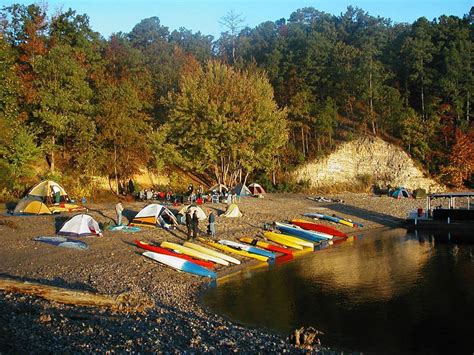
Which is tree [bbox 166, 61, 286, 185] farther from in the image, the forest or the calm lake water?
the calm lake water

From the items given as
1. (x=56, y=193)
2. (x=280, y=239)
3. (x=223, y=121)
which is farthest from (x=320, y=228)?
(x=56, y=193)

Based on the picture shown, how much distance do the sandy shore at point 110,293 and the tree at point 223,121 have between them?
1258 centimetres

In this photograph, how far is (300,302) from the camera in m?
18.0

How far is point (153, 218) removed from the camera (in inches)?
1120

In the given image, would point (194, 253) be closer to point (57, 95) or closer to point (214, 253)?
point (214, 253)

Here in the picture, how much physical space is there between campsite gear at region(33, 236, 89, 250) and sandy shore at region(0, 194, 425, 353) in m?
0.37

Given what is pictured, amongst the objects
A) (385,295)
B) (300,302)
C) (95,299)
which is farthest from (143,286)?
(385,295)

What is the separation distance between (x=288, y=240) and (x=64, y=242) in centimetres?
1219

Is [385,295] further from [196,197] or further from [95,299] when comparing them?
[196,197]

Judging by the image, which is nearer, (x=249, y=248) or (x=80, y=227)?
(x=249, y=248)

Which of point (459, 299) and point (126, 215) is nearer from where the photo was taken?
point (459, 299)

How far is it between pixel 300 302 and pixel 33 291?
356 inches

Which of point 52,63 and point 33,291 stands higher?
point 52,63

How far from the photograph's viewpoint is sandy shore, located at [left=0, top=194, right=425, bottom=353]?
38.5 feet
